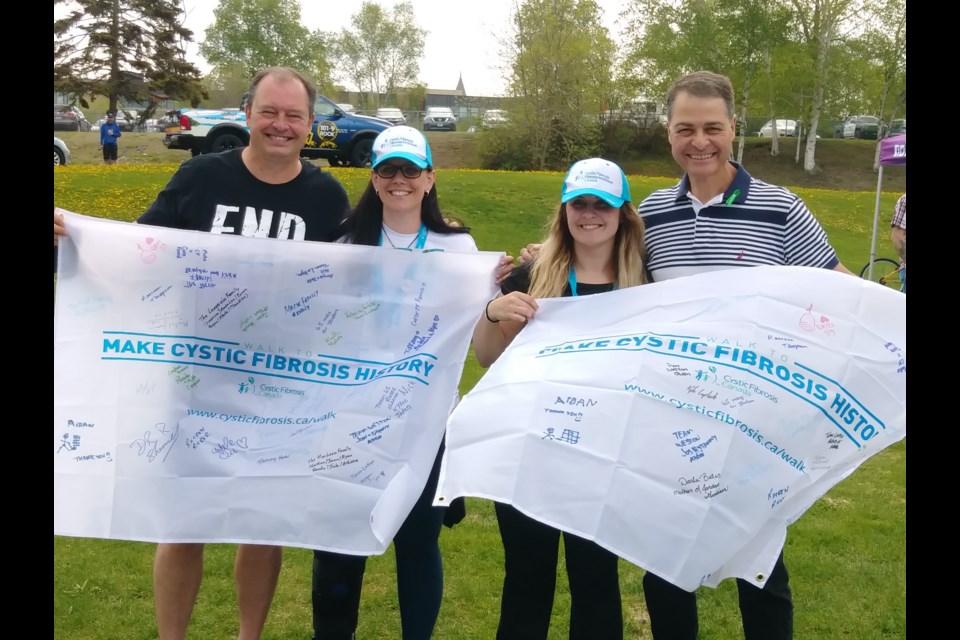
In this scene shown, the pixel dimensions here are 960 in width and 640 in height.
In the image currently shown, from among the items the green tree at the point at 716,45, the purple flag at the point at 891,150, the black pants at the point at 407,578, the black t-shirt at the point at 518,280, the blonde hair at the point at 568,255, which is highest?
the green tree at the point at 716,45

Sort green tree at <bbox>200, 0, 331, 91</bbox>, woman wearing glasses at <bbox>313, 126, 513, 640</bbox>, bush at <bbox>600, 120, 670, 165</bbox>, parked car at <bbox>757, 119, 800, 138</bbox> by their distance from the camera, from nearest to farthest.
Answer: woman wearing glasses at <bbox>313, 126, 513, 640</bbox> < bush at <bbox>600, 120, 670, 165</bbox> < parked car at <bbox>757, 119, 800, 138</bbox> < green tree at <bbox>200, 0, 331, 91</bbox>

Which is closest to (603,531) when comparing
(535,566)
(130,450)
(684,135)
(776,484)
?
(535,566)

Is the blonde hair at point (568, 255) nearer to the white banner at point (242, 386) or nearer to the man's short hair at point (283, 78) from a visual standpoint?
the white banner at point (242, 386)

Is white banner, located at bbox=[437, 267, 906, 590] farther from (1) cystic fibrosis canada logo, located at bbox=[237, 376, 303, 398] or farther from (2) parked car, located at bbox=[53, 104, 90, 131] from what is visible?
(2) parked car, located at bbox=[53, 104, 90, 131]

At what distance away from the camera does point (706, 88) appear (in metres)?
2.72

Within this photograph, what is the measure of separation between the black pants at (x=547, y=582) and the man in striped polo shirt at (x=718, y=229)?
7.7 inches

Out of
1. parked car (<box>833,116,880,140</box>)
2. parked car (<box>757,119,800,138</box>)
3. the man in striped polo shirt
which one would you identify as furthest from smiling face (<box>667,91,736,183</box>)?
parked car (<box>833,116,880,140</box>)

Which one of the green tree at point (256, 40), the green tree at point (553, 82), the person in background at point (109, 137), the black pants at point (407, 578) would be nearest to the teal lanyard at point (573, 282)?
the black pants at point (407, 578)

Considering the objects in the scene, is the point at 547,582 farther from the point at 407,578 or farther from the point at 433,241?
the point at 433,241

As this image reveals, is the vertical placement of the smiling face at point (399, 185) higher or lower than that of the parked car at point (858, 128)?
lower

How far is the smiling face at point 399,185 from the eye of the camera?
9.42 feet

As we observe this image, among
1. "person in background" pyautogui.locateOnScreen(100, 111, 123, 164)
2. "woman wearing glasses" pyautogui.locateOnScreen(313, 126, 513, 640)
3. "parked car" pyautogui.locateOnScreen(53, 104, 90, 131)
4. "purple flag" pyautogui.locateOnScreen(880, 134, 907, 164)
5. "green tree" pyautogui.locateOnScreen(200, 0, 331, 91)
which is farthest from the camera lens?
"green tree" pyautogui.locateOnScreen(200, 0, 331, 91)

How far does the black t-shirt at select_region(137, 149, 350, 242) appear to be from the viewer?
116 inches
